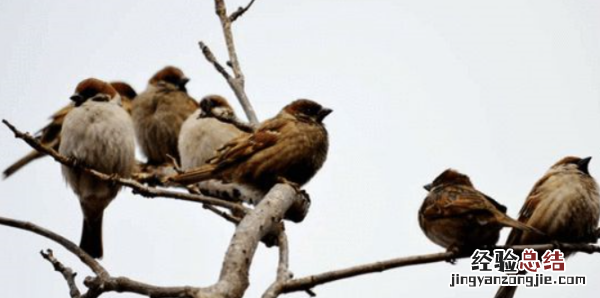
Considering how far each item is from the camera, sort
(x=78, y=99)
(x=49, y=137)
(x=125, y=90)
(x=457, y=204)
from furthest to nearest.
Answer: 1. (x=125, y=90)
2. (x=49, y=137)
3. (x=78, y=99)
4. (x=457, y=204)

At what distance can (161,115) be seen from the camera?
9711 mm

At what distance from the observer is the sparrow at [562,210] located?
615cm

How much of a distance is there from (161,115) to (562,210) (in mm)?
4868

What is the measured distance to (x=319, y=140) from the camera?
6.14 metres

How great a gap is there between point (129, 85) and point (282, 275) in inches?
298

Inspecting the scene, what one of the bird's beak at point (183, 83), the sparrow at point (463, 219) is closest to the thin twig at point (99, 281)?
the sparrow at point (463, 219)

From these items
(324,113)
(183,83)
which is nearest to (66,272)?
(324,113)

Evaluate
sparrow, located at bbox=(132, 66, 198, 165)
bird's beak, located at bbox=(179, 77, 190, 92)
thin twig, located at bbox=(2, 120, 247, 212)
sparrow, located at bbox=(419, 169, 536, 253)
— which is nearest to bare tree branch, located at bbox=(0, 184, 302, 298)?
thin twig, located at bbox=(2, 120, 247, 212)

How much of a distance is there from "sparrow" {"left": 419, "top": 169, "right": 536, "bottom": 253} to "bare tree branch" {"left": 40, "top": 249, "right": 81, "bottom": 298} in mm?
2084

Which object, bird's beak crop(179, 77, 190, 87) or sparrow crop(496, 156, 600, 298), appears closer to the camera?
sparrow crop(496, 156, 600, 298)

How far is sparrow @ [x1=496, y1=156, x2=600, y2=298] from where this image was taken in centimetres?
615

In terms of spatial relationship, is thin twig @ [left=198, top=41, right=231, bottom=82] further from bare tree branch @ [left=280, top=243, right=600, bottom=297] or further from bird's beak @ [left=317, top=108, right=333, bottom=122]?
bare tree branch @ [left=280, top=243, right=600, bottom=297]

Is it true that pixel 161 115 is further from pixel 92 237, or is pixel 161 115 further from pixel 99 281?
pixel 99 281

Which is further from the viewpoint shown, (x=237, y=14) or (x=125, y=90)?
(x=125, y=90)
